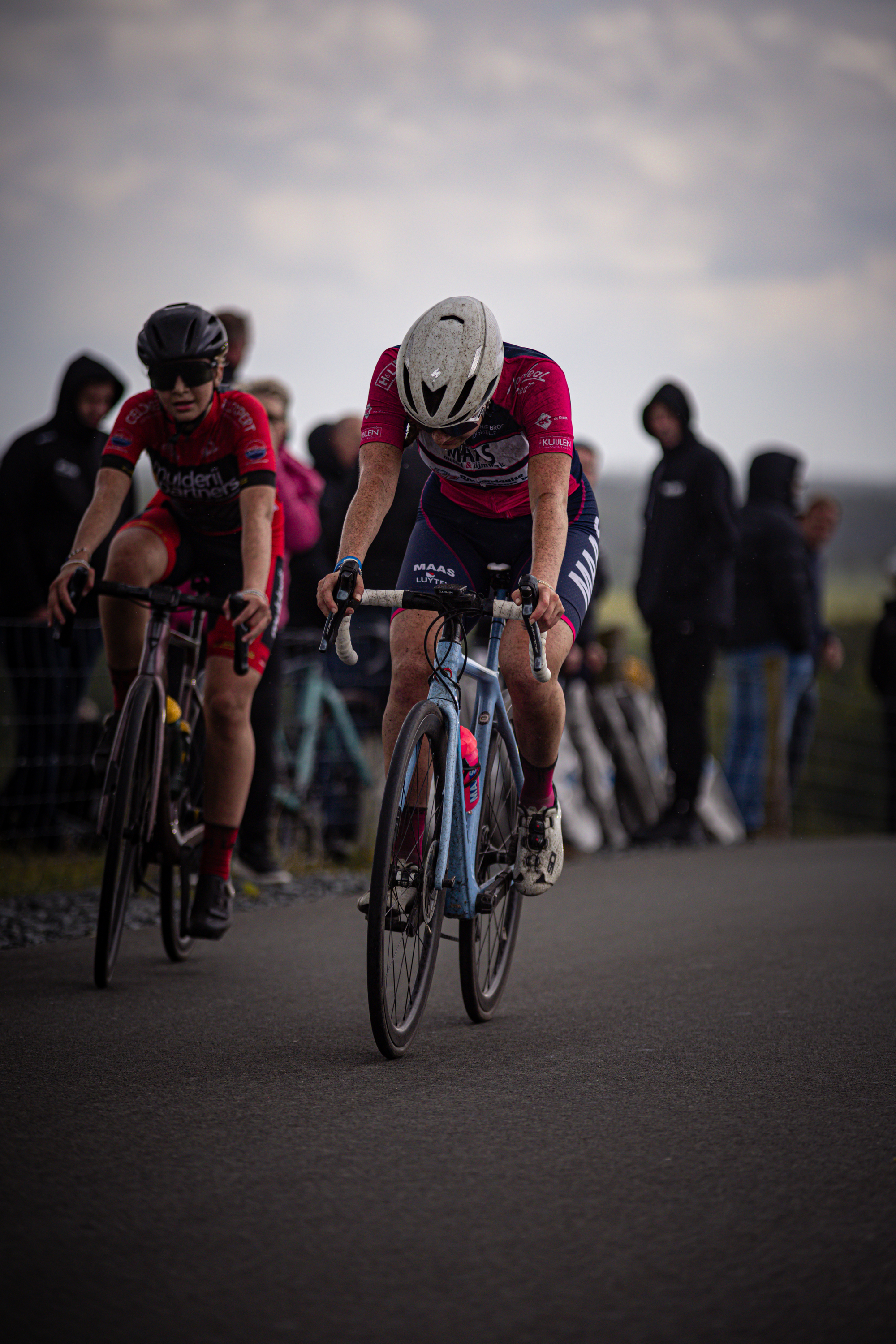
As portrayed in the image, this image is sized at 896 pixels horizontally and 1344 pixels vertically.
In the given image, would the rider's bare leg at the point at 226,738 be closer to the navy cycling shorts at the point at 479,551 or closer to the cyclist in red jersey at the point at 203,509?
the cyclist in red jersey at the point at 203,509

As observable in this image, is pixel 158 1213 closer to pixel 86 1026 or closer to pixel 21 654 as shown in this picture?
pixel 86 1026

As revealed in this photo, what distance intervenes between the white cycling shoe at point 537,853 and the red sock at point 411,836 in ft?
2.16

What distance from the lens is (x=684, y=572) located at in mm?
9578

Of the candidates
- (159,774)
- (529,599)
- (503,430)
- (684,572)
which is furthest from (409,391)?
(684,572)

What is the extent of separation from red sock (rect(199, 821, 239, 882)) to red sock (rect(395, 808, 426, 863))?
1.52 m

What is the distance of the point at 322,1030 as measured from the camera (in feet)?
14.1

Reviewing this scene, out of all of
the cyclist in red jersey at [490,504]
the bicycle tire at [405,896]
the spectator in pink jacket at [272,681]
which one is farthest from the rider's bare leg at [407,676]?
the spectator in pink jacket at [272,681]

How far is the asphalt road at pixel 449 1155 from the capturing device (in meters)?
2.29

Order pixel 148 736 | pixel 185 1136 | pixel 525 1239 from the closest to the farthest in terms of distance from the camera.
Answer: pixel 525 1239, pixel 185 1136, pixel 148 736

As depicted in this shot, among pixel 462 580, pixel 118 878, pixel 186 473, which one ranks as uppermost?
pixel 186 473

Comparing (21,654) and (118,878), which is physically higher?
(21,654)

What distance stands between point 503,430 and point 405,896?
1.52 metres

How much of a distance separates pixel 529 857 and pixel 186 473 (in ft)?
6.69

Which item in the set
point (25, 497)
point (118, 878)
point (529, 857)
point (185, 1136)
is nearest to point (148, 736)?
point (118, 878)
